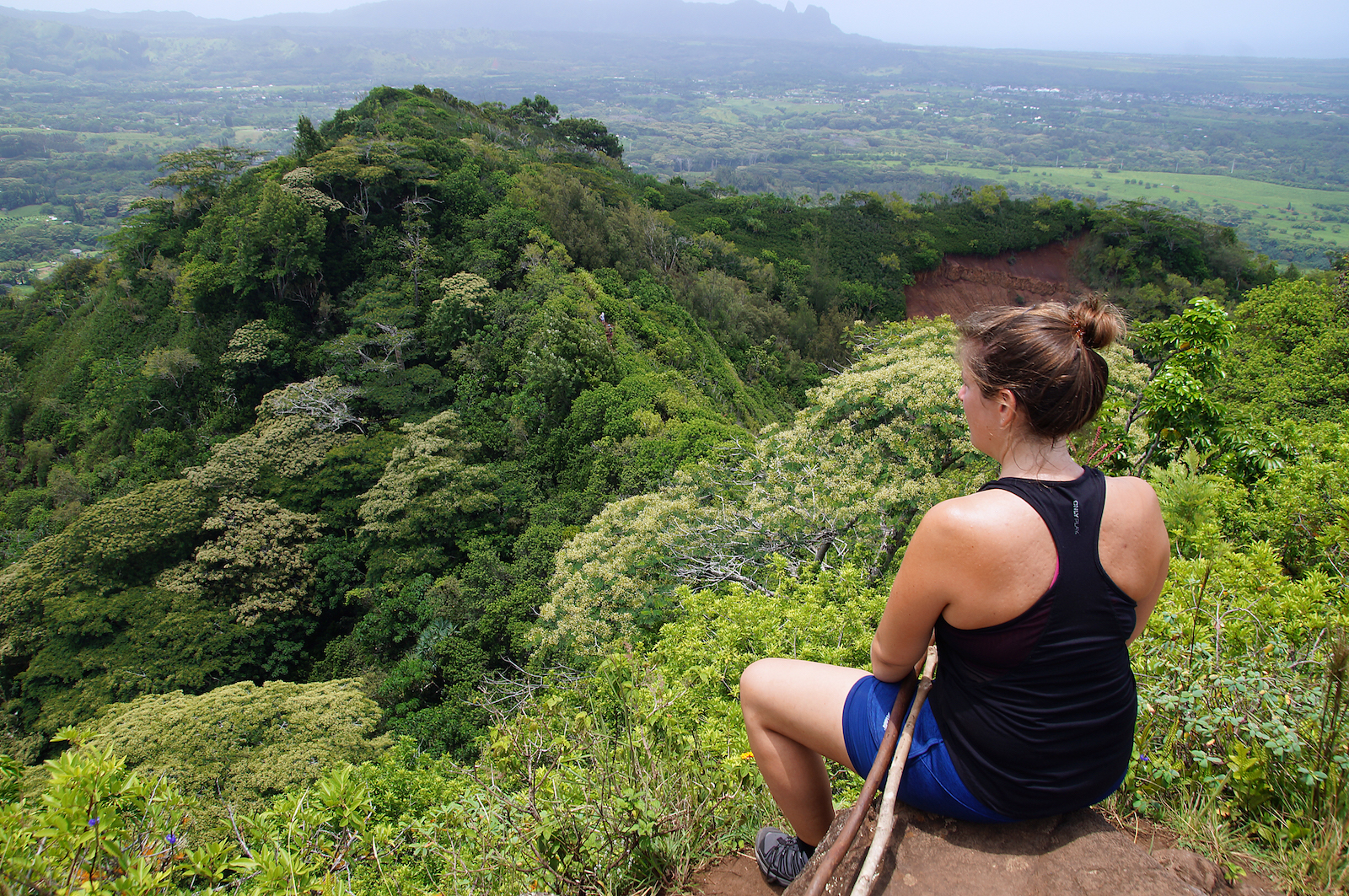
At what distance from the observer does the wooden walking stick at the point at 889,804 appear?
4.71 feet

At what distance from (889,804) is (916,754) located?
0.69 ft

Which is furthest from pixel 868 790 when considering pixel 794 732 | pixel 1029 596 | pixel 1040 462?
pixel 1040 462

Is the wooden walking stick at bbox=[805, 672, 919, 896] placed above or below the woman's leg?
above

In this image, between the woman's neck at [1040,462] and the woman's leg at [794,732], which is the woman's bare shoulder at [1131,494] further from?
the woman's leg at [794,732]

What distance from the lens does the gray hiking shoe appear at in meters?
2.15

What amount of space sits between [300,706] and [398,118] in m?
27.2

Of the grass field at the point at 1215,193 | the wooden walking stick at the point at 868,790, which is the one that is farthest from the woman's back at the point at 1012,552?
the grass field at the point at 1215,193

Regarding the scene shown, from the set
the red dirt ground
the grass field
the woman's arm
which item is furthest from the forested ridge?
the grass field

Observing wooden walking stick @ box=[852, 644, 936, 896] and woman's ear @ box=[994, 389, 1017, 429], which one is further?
woman's ear @ box=[994, 389, 1017, 429]

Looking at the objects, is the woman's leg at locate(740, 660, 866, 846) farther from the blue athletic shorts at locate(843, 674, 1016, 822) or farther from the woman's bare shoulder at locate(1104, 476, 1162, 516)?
the woman's bare shoulder at locate(1104, 476, 1162, 516)

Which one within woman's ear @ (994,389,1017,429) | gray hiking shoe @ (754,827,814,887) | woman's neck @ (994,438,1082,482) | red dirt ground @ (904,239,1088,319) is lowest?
red dirt ground @ (904,239,1088,319)

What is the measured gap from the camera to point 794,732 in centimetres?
207

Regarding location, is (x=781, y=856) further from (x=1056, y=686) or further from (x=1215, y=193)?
(x=1215, y=193)

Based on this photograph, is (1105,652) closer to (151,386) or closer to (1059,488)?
(1059,488)
